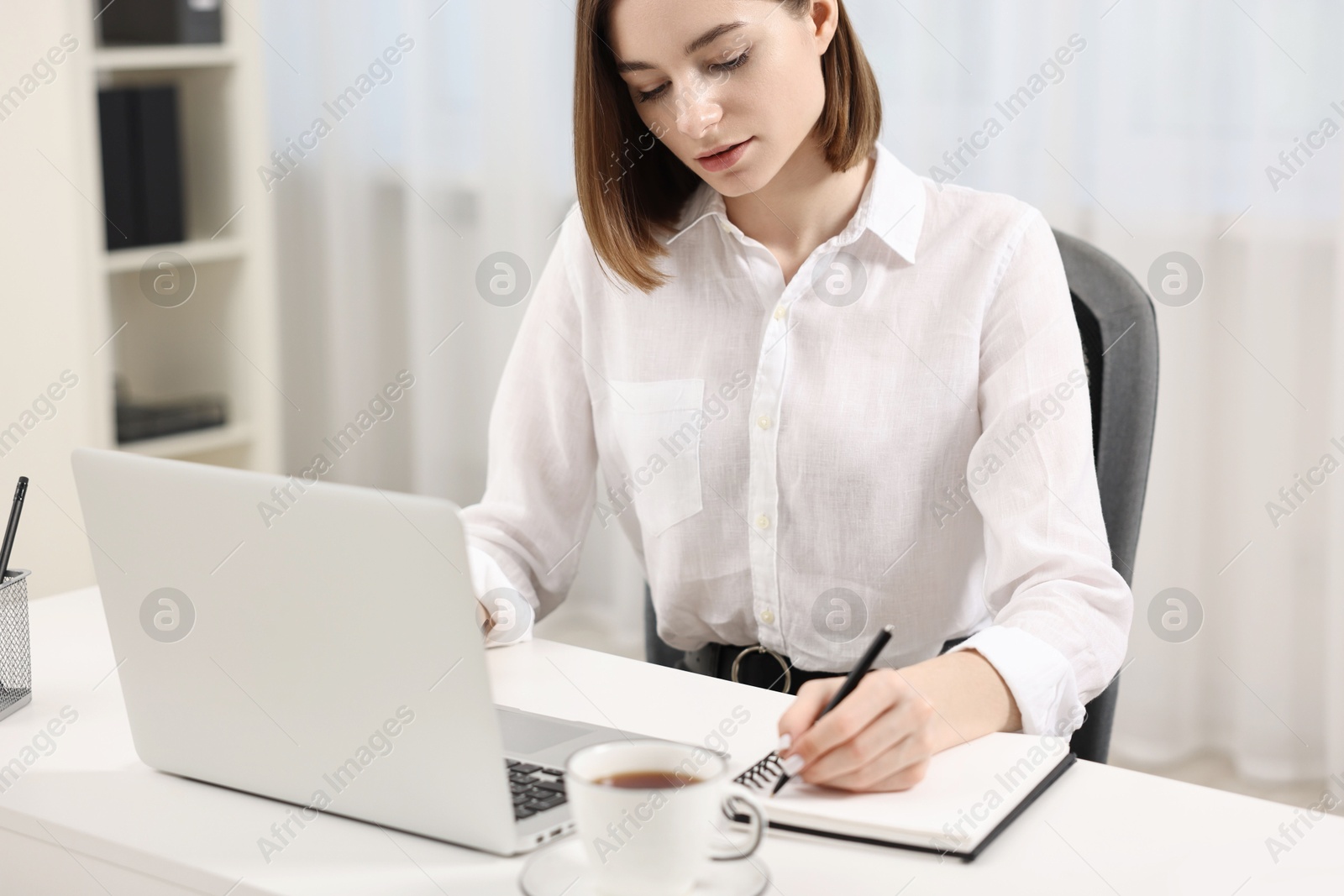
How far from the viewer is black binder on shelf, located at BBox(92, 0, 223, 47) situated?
284 centimetres

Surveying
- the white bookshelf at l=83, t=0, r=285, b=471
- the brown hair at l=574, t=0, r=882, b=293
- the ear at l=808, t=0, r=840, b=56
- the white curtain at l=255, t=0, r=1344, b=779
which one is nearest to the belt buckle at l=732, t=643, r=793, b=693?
the brown hair at l=574, t=0, r=882, b=293

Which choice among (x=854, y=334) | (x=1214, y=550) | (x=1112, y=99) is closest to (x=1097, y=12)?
(x=1112, y=99)

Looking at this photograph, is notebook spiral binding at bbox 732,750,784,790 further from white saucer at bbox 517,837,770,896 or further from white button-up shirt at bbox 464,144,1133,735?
white button-up shirt at bbox 464,144,1133,735

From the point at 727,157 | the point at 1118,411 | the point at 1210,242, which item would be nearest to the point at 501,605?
the point at 727,157

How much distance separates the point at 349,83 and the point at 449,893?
2.62m

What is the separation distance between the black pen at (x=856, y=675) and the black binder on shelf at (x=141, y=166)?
2393mm

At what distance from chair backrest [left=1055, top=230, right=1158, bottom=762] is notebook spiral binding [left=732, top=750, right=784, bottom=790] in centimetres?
46

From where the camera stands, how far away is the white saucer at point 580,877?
732 mm

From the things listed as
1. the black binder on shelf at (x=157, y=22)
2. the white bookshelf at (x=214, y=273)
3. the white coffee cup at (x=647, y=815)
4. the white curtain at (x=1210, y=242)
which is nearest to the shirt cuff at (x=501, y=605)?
the white coffee cup at (x=647, y=815)

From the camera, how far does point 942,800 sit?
0.84m

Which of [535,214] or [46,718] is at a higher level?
[535,214]

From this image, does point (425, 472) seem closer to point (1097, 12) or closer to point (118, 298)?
point (118, 298)

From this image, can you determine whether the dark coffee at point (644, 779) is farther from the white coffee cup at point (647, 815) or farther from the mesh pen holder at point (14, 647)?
the mesh pen holder at point (14, 647)

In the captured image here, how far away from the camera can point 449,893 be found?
740mm
